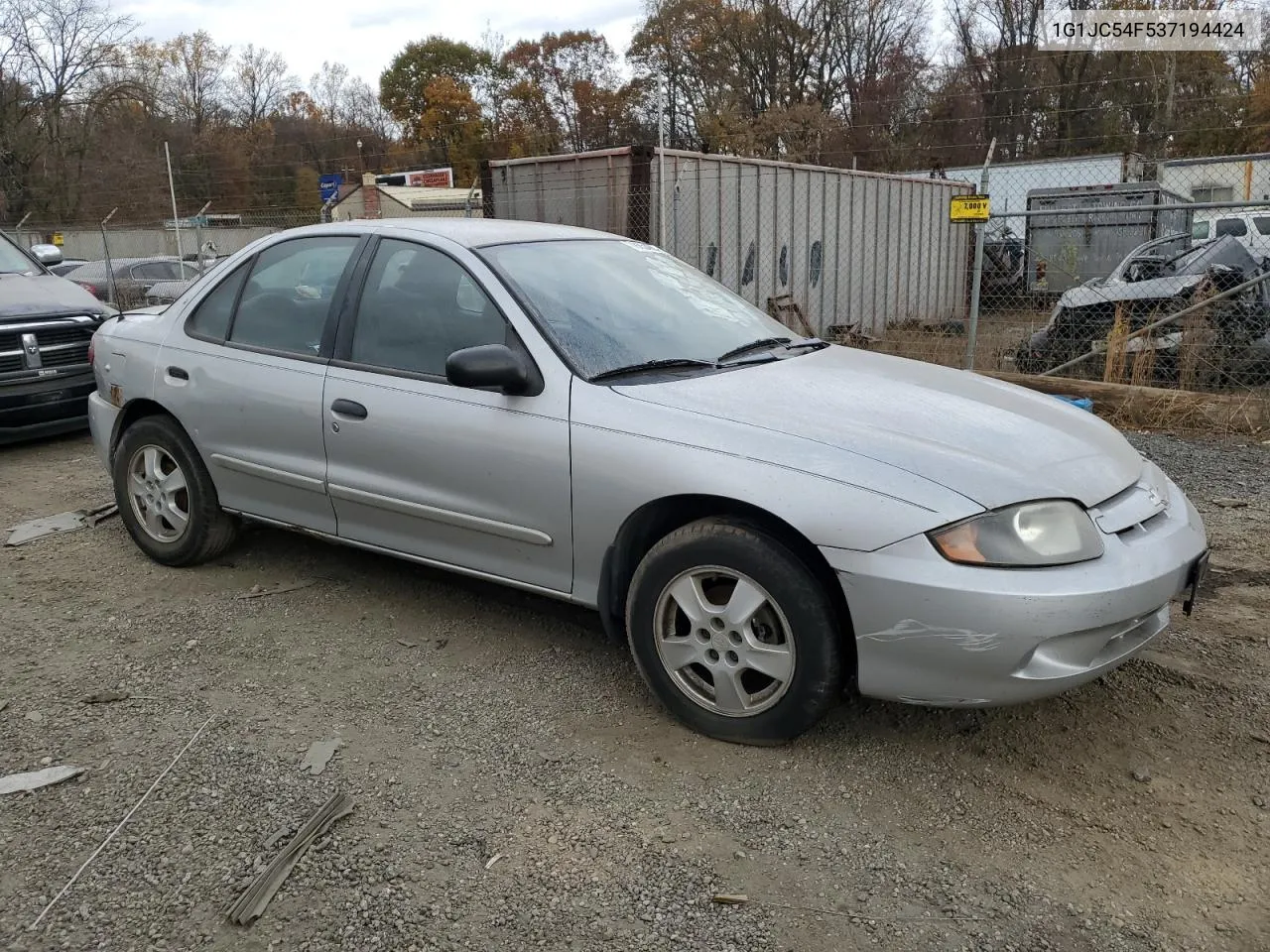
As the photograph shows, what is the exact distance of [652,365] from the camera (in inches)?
136

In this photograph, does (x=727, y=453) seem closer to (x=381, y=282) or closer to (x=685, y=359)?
(x=685, y=359)

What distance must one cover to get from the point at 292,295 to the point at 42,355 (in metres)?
4.10

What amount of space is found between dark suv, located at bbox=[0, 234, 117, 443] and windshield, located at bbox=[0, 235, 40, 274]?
75mm

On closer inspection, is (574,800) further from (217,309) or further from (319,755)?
(217,309)

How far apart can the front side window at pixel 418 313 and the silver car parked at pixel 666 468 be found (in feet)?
0.04

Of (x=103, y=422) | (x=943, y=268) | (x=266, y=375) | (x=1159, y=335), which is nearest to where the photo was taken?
(x=266, y=375)

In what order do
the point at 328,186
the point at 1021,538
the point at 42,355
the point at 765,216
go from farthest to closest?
1. the point at 328,186
2. the point at 765,216
3. the point at 42,355
4. the point at 1021,538

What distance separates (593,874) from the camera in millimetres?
2531

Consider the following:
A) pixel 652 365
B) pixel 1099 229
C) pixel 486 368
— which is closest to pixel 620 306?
pixel 652 365

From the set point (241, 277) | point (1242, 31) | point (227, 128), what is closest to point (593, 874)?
point (241, 277)

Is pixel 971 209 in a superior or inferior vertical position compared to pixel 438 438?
superior

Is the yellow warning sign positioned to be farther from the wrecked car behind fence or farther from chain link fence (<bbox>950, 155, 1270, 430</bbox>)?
the wrecked car behind fence

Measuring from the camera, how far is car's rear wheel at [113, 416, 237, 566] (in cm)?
450

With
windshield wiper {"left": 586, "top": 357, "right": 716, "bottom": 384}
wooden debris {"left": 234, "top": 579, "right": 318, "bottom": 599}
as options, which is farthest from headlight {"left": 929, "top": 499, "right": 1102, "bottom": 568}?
wooden debris {"left": 234, "top": 579, "right": 318, "bottom": 599}
